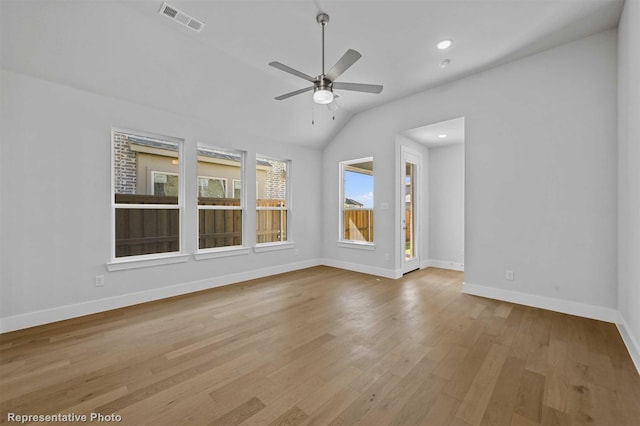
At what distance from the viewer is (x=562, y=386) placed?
6.12 feet

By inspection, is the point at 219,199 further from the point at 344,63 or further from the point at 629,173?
the point at 629,173

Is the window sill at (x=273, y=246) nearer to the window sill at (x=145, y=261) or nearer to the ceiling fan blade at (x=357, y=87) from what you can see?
the window sill at (x=145, y=261)

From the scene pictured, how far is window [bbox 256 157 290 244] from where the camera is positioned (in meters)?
5.32

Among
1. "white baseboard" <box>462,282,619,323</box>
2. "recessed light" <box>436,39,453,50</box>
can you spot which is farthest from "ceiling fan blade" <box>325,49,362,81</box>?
"white baseboard" <box>462,282,619,323</box>

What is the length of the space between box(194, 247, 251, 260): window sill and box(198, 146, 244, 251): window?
0.15 m

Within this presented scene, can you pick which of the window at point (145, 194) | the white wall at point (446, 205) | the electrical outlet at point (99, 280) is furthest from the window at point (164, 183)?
the white wall at point (446, 205)

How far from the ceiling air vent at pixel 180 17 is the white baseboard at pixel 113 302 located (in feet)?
11.1

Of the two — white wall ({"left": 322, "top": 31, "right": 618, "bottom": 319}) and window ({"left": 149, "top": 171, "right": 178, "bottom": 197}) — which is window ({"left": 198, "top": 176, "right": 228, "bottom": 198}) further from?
white wall ({"left": 322, "top": 31, "right": 618, "bottom": 319})

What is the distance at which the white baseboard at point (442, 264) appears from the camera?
551 cm

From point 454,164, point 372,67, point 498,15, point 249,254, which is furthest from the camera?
point 454,164

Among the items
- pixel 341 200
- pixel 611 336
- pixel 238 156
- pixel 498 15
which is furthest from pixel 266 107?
pixel 611 336

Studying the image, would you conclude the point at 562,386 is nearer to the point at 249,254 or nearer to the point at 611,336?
the point at 611,336

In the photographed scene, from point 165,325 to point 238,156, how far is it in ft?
10.1

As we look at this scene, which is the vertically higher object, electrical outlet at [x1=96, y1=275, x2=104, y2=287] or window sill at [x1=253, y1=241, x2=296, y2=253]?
window sill at [x1=253, y1=241, x2=296, y2=253]
